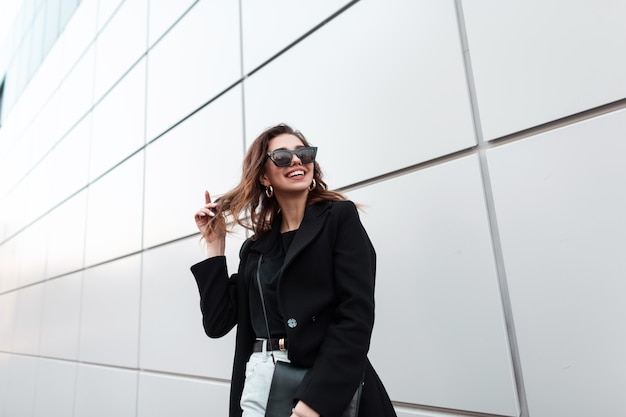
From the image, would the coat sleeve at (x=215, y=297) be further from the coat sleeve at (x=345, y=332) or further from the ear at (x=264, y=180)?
the coat sleeve at (x=345, y=332)

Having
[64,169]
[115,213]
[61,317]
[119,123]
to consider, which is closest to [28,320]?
[61,317]

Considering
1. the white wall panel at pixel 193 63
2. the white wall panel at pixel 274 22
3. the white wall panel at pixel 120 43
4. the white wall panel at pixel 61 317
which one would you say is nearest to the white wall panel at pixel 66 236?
the white wall panel at pixel 61 317

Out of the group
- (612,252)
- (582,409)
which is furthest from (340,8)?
(582,409)

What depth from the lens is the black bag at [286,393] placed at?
0.98 meters

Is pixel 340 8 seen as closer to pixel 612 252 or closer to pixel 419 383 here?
pixel 612 252

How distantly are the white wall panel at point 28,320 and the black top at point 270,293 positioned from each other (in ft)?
19.7

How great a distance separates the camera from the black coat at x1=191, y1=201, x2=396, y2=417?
934mm

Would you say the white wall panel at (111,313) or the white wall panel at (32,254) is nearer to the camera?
the white wall panel at (111,313)

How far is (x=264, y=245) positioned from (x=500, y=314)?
2.72 feet

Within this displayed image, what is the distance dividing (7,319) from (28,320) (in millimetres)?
1789

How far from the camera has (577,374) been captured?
3.71ft

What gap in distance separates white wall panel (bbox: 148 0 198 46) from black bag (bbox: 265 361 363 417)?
10.2 ft

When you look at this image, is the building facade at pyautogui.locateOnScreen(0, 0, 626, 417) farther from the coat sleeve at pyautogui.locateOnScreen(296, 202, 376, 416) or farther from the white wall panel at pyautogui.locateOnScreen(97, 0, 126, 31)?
the white wall panel at pyautogui.locateOnScreen(97, 0, 126, 31)

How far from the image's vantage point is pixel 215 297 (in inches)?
48.6
